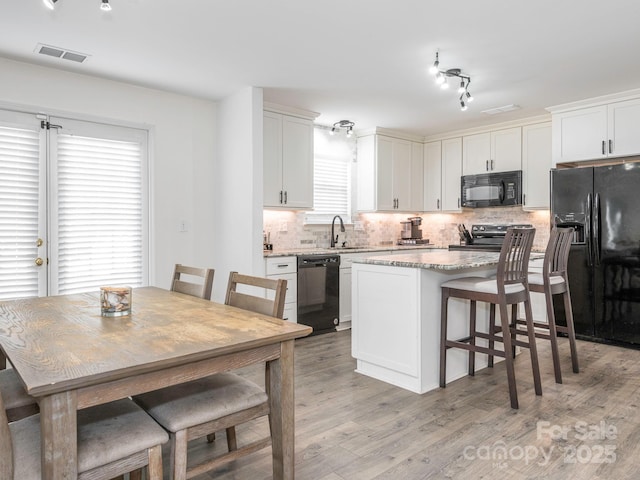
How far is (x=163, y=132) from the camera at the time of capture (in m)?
4.18

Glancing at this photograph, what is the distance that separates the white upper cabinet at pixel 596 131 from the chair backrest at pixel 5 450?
5.00 metres

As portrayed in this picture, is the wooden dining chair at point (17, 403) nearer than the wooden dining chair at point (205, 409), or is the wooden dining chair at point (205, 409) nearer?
the wooden dining chair at point (205, 409)

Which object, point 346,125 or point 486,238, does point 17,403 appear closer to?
point 346,125

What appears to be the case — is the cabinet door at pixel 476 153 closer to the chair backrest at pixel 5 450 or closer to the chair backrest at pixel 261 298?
the chair backrest at pixel 261 298

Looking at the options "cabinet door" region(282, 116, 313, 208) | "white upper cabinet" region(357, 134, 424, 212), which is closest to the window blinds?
"cabinet door" region(282, 116, 313, 208)

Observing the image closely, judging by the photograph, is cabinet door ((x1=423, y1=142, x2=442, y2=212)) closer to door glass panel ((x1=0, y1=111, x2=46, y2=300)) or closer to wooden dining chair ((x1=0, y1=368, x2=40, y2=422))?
door glass panel ((x1=0, y1=111, x2=46, y2=300))

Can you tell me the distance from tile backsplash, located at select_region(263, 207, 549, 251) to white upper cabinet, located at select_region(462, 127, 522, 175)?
22.5 inches

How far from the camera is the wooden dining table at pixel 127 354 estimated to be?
3.85ft

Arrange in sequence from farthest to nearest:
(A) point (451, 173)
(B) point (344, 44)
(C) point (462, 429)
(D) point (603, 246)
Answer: (A) point (451, 173) → (D) point (603, 246) → (B) point (344, 44) → (C) point (462, 429)

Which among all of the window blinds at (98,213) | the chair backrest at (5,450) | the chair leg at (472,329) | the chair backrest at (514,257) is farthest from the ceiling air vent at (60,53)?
the chair leg at (472,329)

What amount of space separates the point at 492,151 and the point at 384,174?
137cm

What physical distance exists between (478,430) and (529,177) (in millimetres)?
3670

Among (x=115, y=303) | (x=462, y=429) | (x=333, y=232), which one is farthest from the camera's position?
(x=333, y=232)

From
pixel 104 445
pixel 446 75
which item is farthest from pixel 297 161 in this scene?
pixel 104 445
